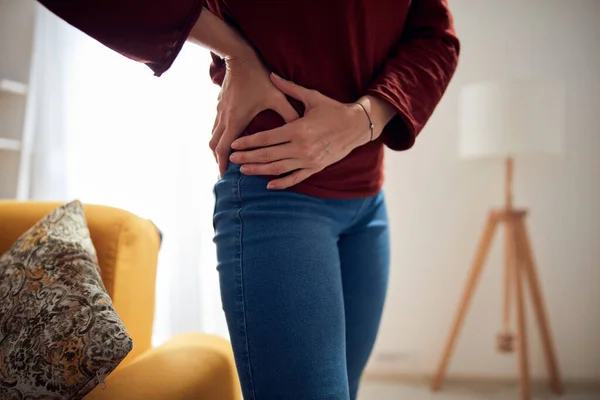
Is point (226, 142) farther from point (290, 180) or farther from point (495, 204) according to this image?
point (495, 204)

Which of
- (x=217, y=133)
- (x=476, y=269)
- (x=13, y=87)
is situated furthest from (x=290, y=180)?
(x=13, y=87)

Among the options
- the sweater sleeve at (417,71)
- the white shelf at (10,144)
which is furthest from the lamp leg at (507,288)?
the white shelf at (10,144)

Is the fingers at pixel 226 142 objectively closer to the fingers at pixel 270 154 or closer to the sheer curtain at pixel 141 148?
the fingers at pixel 270 154

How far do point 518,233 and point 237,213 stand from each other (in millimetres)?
2009

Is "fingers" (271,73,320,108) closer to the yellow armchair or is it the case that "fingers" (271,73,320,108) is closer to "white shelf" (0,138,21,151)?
the yellow armchair

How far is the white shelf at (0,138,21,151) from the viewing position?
8.29 ft

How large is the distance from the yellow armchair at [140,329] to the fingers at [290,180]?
0.50 meters

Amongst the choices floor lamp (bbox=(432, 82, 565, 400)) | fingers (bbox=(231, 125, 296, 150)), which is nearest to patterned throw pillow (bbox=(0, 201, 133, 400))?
fingers (bbox=(231, 125, 296, 150))

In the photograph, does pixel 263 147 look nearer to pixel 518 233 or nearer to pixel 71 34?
pixel 518 233

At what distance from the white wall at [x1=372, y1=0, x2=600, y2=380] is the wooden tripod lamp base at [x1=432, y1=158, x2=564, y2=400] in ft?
0.70

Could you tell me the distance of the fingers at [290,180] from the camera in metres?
0.68

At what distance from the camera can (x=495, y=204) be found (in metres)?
2.74

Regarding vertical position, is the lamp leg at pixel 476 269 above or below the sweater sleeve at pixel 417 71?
below

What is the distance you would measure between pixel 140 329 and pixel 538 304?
1802 mm
